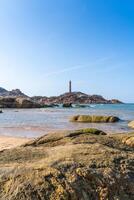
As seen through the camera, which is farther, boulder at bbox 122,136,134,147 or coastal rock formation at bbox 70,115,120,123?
coastal rock formation at bbox 70,115,120,123

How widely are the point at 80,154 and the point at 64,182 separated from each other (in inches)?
27.1

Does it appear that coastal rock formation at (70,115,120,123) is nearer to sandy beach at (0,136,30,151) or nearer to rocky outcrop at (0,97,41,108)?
sandy beach at (0,136,30,151)

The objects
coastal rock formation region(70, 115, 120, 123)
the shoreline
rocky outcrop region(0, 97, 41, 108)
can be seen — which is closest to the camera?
the shoreline

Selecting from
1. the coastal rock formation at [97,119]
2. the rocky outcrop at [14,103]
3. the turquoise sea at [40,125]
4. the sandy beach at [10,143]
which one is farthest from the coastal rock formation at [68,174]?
the rocky outcrop at [14,103]

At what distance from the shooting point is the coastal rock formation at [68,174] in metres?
3.54

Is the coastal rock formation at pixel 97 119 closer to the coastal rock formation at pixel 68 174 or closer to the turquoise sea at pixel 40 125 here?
the turquoise sea at pixel 40 125

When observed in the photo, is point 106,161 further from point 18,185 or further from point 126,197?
point 18,185

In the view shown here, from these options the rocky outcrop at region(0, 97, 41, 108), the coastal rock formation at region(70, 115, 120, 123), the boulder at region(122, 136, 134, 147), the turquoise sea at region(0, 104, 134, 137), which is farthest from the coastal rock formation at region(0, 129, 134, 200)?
the rocky outcrop at region(0, 97, 41, 108)

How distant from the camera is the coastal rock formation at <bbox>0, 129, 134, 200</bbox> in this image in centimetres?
354

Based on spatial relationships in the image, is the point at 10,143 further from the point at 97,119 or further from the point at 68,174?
the point at 97,119

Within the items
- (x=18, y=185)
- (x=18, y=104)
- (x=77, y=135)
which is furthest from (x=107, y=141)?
(x=18, y=104)

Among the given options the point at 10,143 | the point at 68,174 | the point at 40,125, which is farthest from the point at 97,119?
the point at 68,174

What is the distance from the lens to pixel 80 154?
169 inches

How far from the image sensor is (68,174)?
12.4 ft
